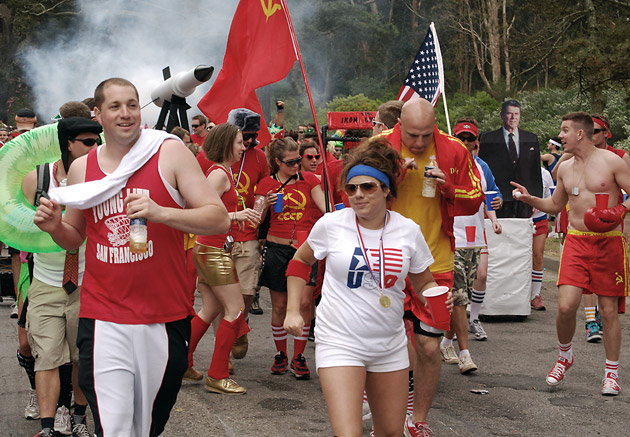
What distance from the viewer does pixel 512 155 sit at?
970 centimetres

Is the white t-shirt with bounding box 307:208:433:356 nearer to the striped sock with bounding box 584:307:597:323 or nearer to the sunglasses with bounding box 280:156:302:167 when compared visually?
the sunglasses with bounding box 280:156:302:167

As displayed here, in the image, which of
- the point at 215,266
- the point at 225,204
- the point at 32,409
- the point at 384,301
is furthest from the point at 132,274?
the point at 225,204

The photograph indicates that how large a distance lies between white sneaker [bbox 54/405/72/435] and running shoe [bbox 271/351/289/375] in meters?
2.11

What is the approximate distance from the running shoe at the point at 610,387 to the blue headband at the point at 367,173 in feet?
10.9

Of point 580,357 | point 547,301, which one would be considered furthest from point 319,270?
point 547,301

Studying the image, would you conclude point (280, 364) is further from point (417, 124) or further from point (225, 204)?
point (417, 124)

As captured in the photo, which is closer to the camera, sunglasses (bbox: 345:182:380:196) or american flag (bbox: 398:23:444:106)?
sunglasses (bbox: 345:182:380:196)

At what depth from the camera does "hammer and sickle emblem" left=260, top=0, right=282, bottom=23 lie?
25.9 feet

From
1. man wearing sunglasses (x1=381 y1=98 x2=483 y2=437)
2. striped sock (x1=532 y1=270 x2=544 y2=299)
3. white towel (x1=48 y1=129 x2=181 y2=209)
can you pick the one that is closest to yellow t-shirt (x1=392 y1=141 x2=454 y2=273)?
man wearing sunglasses (x1=381 y1=98 x2=483 y2=437)

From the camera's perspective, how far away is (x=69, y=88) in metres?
33.5

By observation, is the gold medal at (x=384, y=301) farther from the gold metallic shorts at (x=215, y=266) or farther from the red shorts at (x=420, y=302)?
the gold metallic shorts at (x=215, y=266)

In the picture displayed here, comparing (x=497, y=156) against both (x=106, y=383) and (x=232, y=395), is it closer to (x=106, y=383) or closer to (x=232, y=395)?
(x=232, y=395)

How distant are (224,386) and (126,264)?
305 cm

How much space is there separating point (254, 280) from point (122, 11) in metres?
29.8
